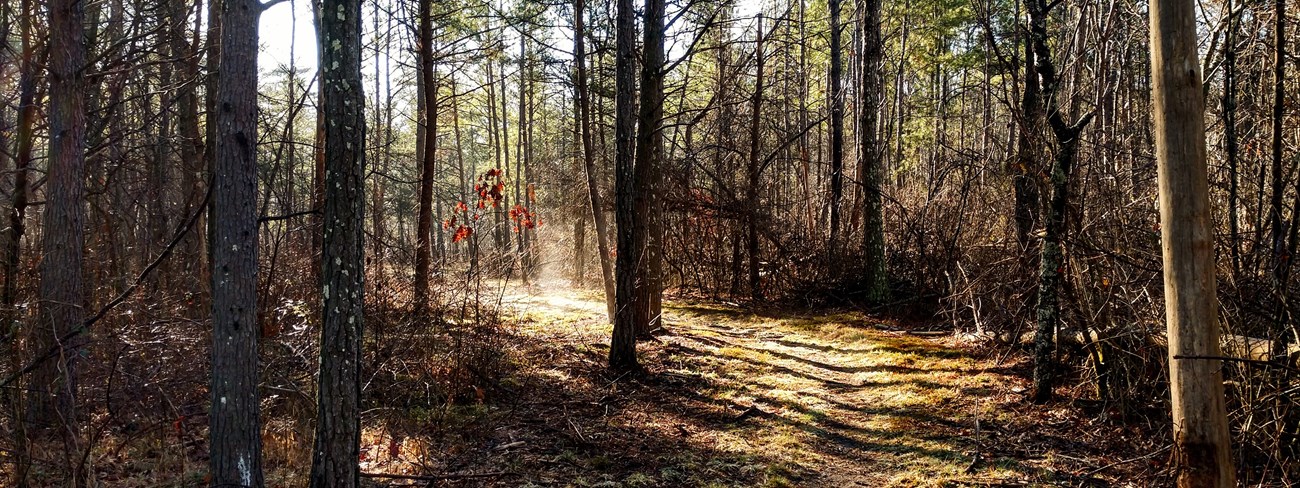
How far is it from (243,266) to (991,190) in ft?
29.3

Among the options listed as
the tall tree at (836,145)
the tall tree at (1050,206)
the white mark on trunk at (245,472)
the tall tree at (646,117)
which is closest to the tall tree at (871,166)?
the tall tree at (836,145)

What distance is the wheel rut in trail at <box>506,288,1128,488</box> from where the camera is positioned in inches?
207

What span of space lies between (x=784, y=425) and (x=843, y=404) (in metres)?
0.81

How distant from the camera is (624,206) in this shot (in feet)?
25.6

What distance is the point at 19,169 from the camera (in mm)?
6691

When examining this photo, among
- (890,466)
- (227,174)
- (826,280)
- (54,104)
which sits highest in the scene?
(54,104)

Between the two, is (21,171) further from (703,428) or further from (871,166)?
(871,166)

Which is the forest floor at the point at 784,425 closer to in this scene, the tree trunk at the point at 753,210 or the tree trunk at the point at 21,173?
the tree trunk at the point at 753,210

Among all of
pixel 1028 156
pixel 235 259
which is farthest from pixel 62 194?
pixel 1028 156

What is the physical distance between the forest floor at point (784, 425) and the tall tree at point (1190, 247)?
38 centimetres

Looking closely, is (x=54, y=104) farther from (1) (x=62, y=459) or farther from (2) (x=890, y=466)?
(2) (x=890, y=466)

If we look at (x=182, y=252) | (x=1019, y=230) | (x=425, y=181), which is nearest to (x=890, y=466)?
(x=1019, y=230)

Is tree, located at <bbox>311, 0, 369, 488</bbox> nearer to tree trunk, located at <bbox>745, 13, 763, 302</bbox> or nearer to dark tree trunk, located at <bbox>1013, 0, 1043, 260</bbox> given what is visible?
dark tree trunk, located at <bbox>1013, 0, 1043, 260</bbox>

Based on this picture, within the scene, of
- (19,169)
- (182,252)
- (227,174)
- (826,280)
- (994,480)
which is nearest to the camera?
(227,174)
